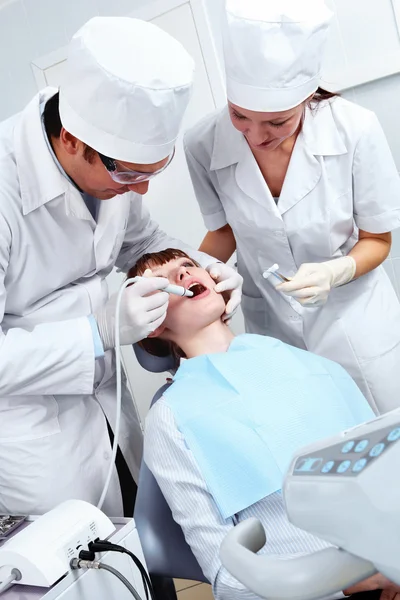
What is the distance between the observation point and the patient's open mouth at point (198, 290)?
1.69 metres

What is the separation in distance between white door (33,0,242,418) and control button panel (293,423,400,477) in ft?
8.27

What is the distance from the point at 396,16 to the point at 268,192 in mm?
1181

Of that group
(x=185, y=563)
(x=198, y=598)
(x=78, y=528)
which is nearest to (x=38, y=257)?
(x=78, y=528)

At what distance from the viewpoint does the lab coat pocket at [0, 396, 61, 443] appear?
1534 millimetres

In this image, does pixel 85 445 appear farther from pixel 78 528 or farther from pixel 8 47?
pixel 8 47

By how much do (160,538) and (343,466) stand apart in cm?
103

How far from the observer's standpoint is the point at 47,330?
145 centimetres

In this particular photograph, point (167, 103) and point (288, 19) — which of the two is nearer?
point (167, 103)

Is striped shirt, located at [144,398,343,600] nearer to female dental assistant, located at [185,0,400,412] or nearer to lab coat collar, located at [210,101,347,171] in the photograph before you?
female dental assistant, located at [185,0,400,412]

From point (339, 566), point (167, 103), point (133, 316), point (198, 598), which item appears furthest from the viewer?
point (198, 598)

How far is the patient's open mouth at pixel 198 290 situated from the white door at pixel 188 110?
136cm

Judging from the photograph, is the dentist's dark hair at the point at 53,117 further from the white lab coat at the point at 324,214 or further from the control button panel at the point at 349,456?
the control button panel at the point at 349,456

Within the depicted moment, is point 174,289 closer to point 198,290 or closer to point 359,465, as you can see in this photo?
point 198,290

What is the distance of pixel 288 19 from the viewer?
4.99ft
